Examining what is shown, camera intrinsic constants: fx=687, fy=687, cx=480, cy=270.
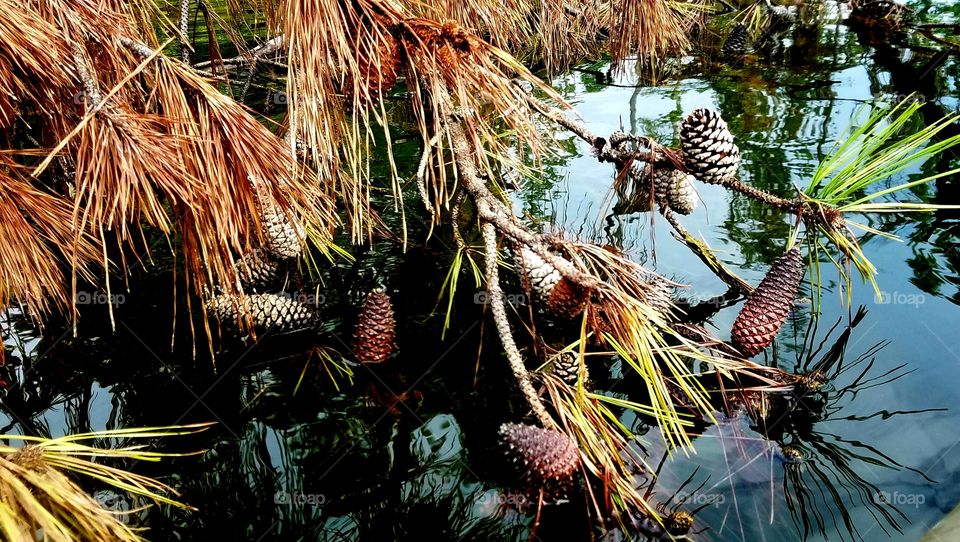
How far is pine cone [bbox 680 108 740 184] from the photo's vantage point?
5.11ft

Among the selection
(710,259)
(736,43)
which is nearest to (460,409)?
(710,259)

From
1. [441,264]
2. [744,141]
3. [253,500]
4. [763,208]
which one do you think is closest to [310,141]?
[253,500]

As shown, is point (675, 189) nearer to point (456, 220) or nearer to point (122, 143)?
point (456, 220)

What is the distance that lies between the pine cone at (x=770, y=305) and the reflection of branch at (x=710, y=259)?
289mm

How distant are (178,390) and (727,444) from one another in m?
1.43

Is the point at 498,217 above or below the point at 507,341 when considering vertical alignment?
above

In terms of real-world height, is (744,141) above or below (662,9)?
below

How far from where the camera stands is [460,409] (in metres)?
1.79

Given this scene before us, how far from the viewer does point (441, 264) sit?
7.91 feet

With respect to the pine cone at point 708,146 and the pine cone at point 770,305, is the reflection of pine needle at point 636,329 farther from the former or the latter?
the pine cone at point 708,146

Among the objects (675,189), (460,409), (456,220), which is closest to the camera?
(460,409)

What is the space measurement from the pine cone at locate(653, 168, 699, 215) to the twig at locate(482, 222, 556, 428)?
0.58 meters

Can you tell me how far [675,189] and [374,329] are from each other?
918 mm

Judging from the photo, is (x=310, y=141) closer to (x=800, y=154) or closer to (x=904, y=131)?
(x=800, y=154)
